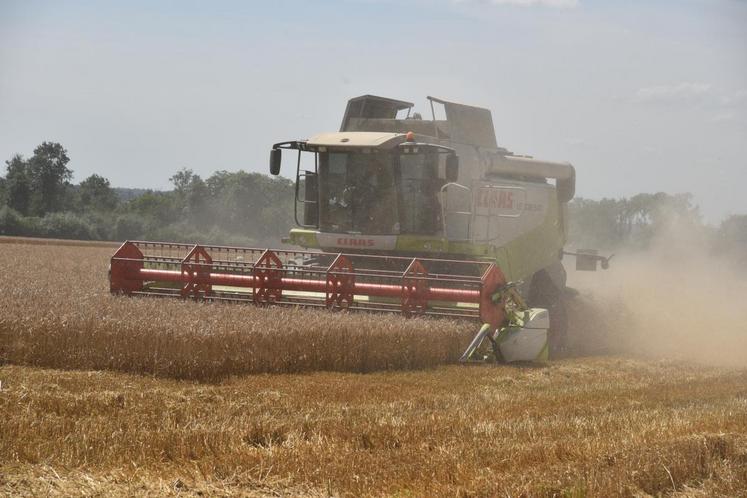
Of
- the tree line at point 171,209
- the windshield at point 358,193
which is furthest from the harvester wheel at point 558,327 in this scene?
the tree line at point 171,209

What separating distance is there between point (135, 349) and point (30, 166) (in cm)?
4623

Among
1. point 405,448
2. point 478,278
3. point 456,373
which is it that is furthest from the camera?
point 478,278

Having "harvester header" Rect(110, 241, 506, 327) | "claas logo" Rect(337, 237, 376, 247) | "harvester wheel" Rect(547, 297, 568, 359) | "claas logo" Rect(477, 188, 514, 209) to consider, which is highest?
"claas logo" Rect(477, 188, 514, 209)

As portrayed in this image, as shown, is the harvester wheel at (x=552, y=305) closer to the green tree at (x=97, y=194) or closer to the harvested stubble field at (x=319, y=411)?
the harvested stubble field at (x=319, y=411)

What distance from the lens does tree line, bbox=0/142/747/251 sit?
35094mm

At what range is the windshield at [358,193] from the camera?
10.8 meters

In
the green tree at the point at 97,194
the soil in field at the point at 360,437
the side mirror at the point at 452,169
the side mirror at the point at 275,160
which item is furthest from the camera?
the green tree at the point at 97,194

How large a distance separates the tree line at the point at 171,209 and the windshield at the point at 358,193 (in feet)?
52.7

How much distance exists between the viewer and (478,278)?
982 cm

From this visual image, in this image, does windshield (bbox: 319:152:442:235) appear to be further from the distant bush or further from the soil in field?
the distant bush

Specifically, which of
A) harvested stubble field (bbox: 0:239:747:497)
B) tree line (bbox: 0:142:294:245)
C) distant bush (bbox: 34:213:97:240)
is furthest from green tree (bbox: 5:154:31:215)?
harvested stubble field (bbox: 0:239:747:497)

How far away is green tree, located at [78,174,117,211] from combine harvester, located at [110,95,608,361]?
140 feet

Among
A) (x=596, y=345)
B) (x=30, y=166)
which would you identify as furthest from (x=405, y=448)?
(x=30, y=166)

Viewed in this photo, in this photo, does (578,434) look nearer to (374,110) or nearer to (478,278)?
(478,278)
